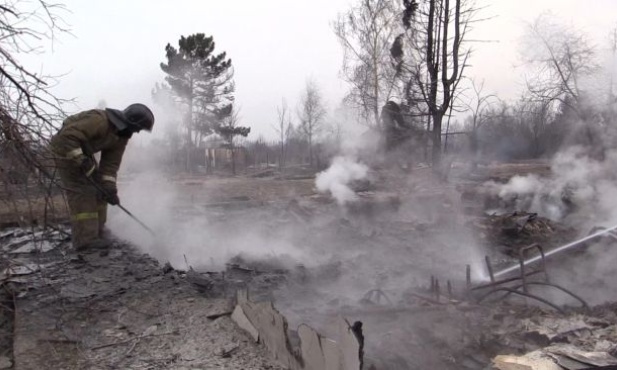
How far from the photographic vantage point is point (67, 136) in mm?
4996

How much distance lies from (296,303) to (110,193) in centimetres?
254

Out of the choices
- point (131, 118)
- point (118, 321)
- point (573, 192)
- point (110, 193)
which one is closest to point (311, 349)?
point (118, 321)

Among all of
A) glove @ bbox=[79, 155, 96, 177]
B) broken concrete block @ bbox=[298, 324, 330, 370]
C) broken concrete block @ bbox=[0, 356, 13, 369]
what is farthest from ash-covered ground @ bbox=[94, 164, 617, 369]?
broken concrete block @ bbox=[0, 356, 13, 369]

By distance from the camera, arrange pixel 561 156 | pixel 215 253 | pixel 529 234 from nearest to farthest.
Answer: pixel 215 253
pixel 529 234
pixel 561 156

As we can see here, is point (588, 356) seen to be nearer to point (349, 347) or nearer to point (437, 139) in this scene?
point (349, 347)

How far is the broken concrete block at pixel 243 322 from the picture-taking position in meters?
3.26

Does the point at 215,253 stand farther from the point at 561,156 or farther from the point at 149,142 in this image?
the point at 561,156

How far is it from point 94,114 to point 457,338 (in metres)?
4.25

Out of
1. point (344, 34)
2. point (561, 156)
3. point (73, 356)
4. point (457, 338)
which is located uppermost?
point (344, 34)

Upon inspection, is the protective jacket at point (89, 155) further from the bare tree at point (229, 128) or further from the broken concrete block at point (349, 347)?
the bare tree at point (229, 128)

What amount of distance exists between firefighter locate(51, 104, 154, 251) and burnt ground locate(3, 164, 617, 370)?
377 mm

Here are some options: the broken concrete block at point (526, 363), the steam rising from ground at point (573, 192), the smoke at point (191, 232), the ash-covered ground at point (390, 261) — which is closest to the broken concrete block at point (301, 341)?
the ash-covered ground at point (390, 261)

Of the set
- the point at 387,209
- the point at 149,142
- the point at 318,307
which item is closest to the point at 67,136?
the point at 318,307

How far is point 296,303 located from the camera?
4.35 meters
